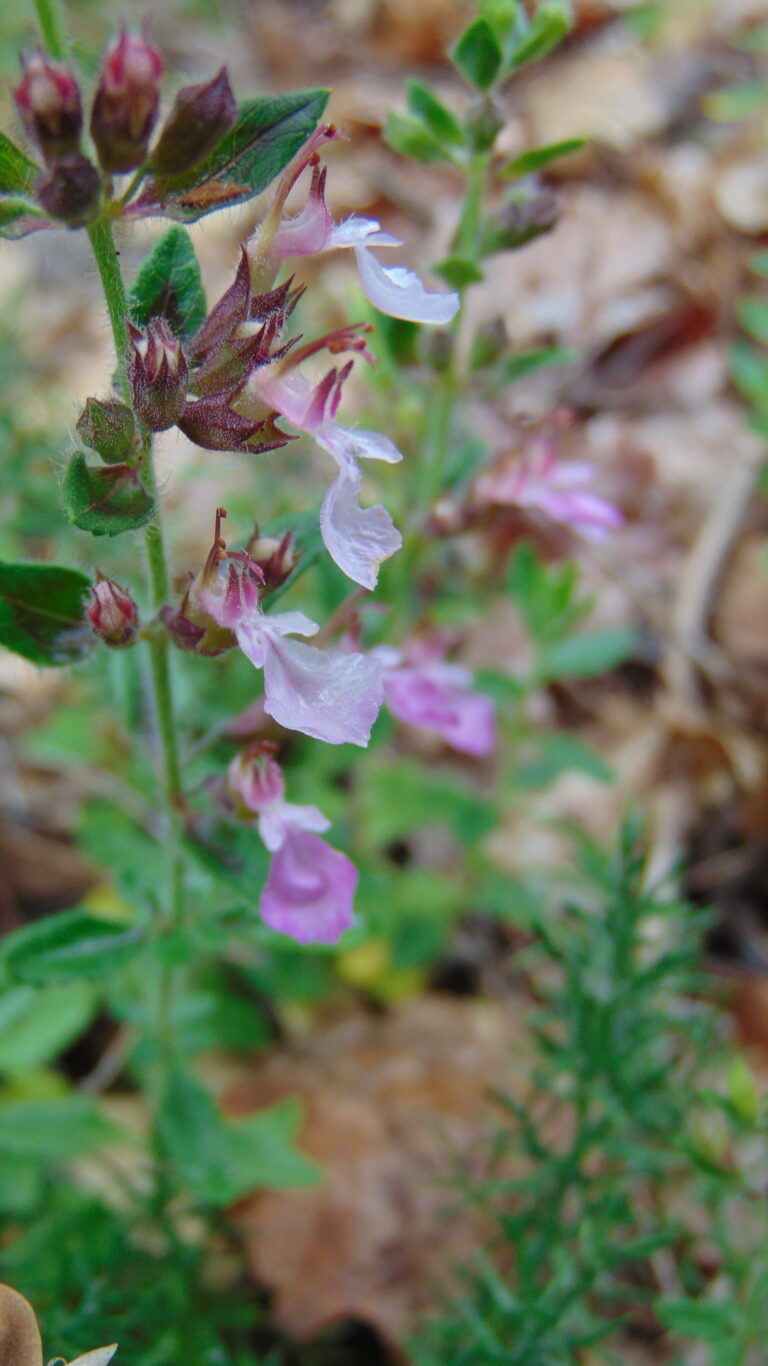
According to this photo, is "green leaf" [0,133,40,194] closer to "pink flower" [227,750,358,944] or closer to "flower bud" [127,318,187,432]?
"flower bud" [127,318,187,432]

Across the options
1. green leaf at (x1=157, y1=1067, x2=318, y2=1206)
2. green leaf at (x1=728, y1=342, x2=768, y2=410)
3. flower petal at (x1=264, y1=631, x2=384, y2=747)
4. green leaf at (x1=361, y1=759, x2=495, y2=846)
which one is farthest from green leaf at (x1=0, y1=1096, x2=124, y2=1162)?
green leaf at (x1=728, y1=342, x2=768, y2=410)

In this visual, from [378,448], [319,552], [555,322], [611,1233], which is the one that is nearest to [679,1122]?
[611,1233]

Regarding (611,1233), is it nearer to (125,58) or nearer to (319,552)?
(319,552)

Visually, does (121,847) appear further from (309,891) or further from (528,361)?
(528,361)

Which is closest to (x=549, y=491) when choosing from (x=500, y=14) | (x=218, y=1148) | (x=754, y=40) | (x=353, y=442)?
(x=500, y=14)

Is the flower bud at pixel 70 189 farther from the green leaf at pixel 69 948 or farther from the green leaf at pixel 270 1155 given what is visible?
the green leaf at pixel 270 1155

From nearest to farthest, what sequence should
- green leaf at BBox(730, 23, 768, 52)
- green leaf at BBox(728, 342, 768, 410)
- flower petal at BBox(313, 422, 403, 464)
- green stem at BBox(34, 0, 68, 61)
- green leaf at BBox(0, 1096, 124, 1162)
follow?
green stem at BBox(34, 0, 68, 61) < flower petal at BBox(313, 422, 403, 464) < green leaf at BBox(0, 1096, 124, 1162) < green leaf at BBox(728, 342, 768, 410) < green leaf at BBox(730, 23, 768, 52)

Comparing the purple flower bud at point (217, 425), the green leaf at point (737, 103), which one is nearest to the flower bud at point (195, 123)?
the purple flower bud at point (217, 425)
